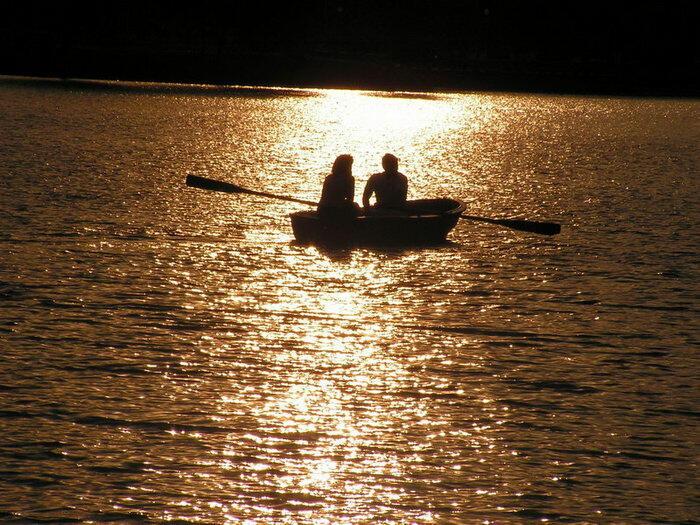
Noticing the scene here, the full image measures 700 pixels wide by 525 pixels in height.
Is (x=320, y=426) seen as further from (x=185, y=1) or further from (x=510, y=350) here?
(x=185, y=1)

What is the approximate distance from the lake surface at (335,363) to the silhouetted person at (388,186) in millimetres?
979

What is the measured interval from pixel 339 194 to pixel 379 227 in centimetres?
89

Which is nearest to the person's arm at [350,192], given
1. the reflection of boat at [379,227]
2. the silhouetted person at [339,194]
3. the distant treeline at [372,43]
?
the silhouetted person at [339,194]

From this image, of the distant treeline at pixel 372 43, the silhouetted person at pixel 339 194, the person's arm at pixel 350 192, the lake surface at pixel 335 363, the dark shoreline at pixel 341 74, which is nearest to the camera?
the lake surface at pixel 335 363

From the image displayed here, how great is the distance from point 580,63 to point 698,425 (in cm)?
15017

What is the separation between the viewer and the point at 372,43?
6334 inches

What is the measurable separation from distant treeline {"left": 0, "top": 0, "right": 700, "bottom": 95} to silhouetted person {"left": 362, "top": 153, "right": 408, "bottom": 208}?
102359 millimetres

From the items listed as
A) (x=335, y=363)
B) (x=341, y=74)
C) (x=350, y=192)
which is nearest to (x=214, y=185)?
(x=350, y=192)

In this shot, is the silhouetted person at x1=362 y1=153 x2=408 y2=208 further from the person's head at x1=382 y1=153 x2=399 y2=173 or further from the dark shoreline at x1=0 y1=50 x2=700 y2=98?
the dark shoreline at x1=0 y1=50 x2=700 y2=98

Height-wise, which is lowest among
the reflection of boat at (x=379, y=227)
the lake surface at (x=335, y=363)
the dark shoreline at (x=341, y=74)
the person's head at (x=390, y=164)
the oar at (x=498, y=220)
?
the lake surface at (x=335, y=363)

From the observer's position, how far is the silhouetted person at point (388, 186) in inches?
961

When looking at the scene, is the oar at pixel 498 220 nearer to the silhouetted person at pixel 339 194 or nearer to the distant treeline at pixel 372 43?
the silhouetted person at pixel 339 194

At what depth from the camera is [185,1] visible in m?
133

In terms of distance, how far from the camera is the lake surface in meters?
10.9
